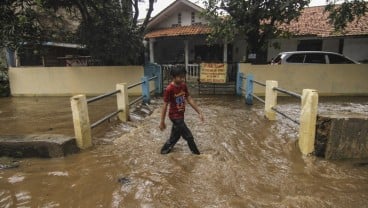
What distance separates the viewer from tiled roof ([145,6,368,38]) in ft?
55.1

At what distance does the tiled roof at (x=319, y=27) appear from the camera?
54.6 ft

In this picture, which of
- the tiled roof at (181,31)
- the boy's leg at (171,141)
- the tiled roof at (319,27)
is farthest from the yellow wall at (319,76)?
the boy's leg at (171,141)

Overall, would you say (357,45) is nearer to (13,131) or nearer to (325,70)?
(325,70)

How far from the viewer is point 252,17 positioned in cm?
1266

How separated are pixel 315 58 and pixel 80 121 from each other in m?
11.4

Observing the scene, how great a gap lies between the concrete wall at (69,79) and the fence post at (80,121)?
758cm

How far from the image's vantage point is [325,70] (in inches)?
470

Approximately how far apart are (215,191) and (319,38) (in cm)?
1636

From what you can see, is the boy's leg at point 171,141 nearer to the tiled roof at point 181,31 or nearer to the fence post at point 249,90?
the fence post at point 249,90

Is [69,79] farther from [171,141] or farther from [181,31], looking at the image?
[171,141]

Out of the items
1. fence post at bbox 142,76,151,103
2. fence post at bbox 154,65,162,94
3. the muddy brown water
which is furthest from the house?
the muddy brown water

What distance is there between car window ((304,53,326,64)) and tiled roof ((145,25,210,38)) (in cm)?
627

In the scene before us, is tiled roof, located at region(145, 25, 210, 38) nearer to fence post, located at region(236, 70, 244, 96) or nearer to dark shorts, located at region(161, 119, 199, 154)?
fence post, located at region(236, 70, 244, 96)

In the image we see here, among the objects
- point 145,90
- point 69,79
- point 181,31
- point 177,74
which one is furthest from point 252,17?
point 177,74
